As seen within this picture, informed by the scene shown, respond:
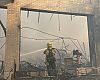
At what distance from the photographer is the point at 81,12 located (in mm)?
12398

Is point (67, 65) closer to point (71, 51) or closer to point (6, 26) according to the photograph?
point (71, 51)

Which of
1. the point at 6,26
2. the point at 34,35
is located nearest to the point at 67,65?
the point at 34,35

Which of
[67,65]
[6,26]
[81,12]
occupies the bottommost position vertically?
[67,65]

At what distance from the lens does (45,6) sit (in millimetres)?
11875

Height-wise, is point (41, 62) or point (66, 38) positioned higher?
point (66, 38)

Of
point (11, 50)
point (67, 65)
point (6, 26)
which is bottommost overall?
point (67, 65)

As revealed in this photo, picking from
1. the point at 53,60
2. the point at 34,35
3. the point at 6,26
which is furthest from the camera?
the point at 34,35

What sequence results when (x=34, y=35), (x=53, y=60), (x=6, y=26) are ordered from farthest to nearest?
(x=34, y=35) < (x=6, y=26) < (x=53, y=60)

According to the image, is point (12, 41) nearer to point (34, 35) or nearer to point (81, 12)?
point (34, 35)

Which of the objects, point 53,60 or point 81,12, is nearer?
point 53,60

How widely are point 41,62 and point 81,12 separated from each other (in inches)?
123

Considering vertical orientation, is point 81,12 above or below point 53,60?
above

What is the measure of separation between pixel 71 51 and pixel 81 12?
6.54ft

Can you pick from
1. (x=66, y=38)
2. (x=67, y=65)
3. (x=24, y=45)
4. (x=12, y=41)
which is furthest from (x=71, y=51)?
(x=12, y=41)
